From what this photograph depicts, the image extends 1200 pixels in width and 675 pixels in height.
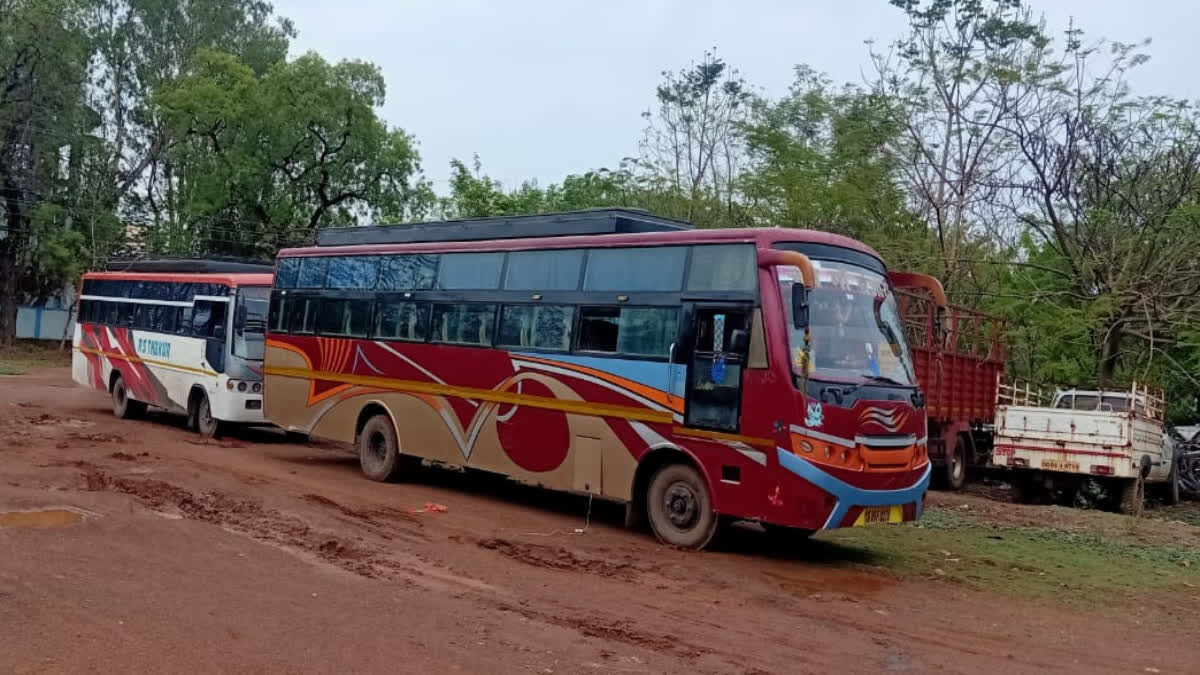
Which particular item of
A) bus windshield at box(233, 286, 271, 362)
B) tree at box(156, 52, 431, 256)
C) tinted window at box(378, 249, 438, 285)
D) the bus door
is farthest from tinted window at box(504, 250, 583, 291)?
tree at box(156, 52, 431, 256)

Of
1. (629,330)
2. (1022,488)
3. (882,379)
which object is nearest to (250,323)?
(629,330)

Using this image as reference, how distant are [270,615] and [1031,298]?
57.7 ft

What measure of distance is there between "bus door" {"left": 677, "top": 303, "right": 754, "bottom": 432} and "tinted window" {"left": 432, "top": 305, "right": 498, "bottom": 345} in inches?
126

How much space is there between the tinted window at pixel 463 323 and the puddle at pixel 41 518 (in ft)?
15.9

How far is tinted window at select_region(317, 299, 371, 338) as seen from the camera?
587 inches

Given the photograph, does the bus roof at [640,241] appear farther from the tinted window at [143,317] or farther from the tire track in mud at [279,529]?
the tinted window at [143,317]

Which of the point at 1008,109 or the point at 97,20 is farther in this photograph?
the point at 97,20

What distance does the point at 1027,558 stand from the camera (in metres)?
11.0

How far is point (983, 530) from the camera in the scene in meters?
12.9

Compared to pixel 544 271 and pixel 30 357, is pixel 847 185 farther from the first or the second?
pixel 30 357

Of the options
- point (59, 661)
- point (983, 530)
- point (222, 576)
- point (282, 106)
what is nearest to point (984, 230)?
point (983, 530)

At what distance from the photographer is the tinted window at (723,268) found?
10.2 metres

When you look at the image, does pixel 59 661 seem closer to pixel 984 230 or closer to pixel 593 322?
pixel 593 322

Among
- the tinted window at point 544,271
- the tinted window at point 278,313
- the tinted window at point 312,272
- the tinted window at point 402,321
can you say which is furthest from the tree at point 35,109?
the tinted window at point 544,271
